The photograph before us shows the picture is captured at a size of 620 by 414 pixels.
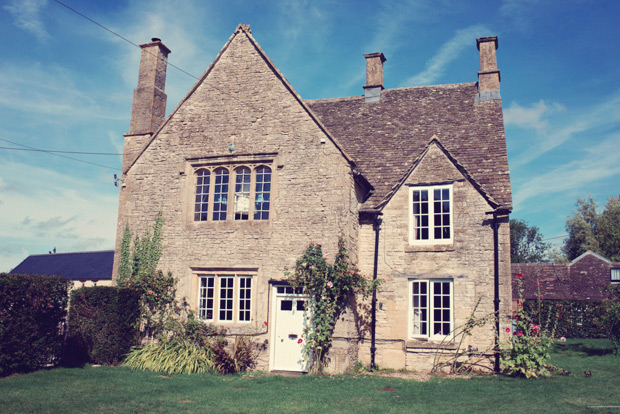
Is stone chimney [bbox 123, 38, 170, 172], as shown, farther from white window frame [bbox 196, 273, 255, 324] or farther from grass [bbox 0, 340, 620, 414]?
grass [bbox 0, 340, 620, 414]

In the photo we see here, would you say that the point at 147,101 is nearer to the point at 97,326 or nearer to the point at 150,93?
the point at 150,93

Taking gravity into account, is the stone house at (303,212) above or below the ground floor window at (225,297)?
above

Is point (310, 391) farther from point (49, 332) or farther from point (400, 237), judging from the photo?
point (49, 332)

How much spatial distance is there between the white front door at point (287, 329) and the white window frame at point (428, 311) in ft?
11.0

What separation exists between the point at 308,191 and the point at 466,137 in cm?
646

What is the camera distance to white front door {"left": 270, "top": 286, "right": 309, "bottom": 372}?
1482cm

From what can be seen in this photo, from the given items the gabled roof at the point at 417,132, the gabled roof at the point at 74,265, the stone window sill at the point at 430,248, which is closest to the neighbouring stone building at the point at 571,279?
the gabled roof at the point at 417,132

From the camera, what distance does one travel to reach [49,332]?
45.3 ft

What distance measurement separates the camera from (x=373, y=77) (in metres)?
21.5

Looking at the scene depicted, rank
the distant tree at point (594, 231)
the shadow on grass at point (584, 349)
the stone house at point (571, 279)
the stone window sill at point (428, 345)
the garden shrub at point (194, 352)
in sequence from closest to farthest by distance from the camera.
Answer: the garden shrub at point (194, 352), the stone window sill at point (428, 345), the shadow on grass at point (584, 349), the stone house at point (571, 279), the distant tree at point (594, 231)

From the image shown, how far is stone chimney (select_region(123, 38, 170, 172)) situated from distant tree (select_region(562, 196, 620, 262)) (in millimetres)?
42657

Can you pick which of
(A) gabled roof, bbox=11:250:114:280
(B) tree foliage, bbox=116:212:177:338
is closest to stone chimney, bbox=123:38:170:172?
(B) tree foliage, bbox=116:212:177:338

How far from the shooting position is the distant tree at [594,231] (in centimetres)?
4722

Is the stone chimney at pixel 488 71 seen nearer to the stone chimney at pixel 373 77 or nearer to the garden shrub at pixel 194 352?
the stone chimney at pixel 373 77
